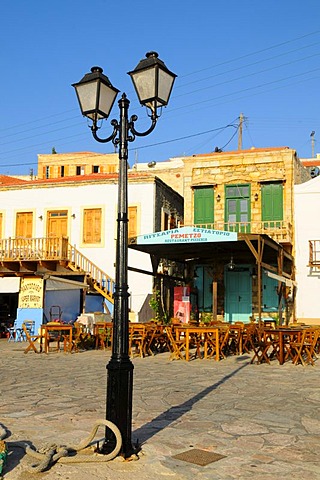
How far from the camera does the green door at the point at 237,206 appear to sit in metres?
20.3

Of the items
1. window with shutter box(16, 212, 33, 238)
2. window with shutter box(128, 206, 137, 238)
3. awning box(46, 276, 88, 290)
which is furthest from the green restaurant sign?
window with shutter box(16, 212, 33, 238)

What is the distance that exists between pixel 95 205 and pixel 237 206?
574 centimetres

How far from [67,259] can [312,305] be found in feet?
30.1

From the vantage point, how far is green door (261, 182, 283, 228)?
19766 millimetres

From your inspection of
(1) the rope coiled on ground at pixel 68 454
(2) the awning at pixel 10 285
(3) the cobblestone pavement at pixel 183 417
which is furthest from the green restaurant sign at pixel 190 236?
(1) the rope coiled on ground at pixel 68 454

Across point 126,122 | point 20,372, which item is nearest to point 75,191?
point 20,372

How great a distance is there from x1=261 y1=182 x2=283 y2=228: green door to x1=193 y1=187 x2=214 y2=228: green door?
2.03 m

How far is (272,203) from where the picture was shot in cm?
1989

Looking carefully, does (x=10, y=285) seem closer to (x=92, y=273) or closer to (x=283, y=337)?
(x=92, y=273)

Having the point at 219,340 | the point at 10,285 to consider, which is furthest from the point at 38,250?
the point at 219,340

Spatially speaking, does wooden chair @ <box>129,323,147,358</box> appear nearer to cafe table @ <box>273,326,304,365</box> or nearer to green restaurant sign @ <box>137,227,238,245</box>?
green restaurant sign @ <box>137,227,238,245</box>

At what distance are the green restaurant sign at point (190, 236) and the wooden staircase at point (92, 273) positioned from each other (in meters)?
5.52

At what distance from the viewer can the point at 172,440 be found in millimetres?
5004

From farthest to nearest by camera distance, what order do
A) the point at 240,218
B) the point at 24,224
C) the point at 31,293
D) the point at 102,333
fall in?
the point at 24,224
the point at 240,218
the point at 31,293
the point at 102,333
